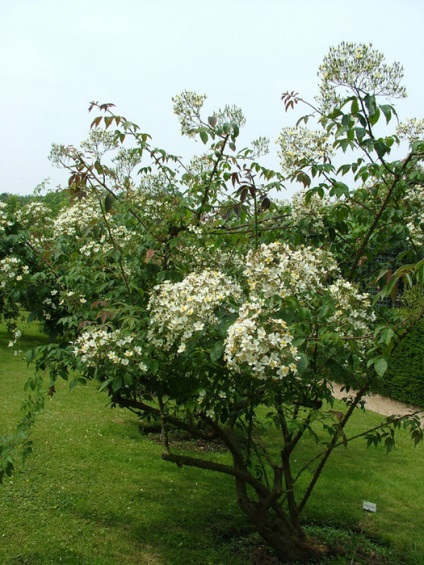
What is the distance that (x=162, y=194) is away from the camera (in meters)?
3.62

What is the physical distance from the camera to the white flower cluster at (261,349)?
6.82 feet

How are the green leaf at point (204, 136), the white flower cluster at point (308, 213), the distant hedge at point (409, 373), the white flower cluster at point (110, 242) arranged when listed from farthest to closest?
the distant hedge at point (409, 373) < the white flower cluster at point (110, 242) < the white flower cluster at point (308, 213) < the green leaf at point (204, 136)

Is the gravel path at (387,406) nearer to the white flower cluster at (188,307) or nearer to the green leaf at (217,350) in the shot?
the white flower cluster at (188,307)

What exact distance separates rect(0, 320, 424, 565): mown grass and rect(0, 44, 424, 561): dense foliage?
2.44 feet

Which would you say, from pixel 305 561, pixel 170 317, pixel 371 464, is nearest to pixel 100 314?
pixel 170 317

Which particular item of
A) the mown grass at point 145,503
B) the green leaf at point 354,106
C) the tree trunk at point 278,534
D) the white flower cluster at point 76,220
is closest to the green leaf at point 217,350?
the green leaf at point 354,106

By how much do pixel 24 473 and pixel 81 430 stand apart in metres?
1.46

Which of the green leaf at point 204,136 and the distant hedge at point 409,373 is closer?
the green leaf at point 204,136

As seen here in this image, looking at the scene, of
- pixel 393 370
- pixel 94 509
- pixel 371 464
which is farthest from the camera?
pixel 393 370

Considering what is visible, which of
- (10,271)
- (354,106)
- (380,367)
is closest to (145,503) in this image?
(10,271)

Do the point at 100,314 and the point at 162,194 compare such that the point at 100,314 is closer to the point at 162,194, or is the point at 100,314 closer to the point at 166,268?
the point at 166,268

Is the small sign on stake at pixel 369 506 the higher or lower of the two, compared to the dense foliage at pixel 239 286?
lower

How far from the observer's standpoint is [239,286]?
267cm

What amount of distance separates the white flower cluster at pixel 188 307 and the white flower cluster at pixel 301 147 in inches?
45.3
